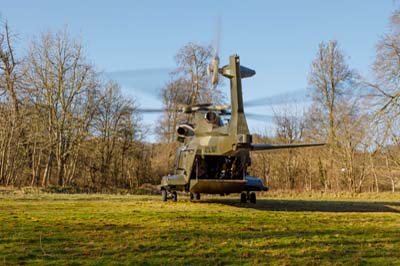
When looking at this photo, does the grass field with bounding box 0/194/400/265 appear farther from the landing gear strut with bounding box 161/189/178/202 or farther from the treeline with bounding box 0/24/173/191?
the treeline with bounding box 0/24/173/191

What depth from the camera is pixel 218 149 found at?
13320 mm

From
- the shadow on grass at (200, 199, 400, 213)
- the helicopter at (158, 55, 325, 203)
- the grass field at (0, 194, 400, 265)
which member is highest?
the helicopter at (158, 55, 325, 203)

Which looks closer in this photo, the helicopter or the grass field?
the grass field

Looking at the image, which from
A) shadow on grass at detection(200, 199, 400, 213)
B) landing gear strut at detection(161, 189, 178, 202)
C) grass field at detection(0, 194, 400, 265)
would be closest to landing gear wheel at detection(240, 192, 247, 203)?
shadow on grass at detection(200, 199, 400, 213)

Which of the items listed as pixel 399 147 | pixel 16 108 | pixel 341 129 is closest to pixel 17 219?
pixel 399 147

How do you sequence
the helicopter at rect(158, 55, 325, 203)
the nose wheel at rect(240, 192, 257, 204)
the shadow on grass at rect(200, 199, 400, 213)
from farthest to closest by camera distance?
the nose wheel at rect(240, 192, 257, 204) < the shadow on grass at rect(200, 199, 400, 213) < the helicopter at rect(158, 55, 325, 203)

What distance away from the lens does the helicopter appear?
12117 mm

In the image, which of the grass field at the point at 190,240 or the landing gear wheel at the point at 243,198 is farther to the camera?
the landing gear wheel at the point at 243,198

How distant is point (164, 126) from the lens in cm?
3897

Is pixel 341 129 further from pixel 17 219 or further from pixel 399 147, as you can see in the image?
pixel 17 219

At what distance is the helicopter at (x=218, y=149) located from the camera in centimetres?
1212

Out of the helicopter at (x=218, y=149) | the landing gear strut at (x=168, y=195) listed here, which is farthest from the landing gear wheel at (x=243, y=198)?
the landing gear strut at (x=168, y=195)

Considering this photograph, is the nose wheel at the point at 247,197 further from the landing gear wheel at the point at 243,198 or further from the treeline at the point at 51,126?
the treeline at the point at 51,126

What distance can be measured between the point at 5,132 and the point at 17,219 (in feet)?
69.2
